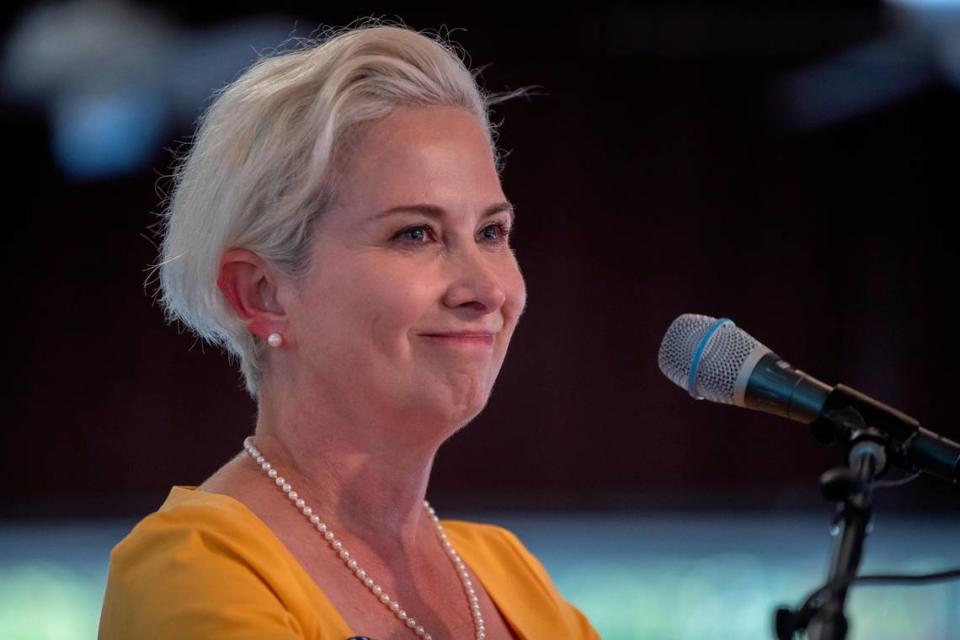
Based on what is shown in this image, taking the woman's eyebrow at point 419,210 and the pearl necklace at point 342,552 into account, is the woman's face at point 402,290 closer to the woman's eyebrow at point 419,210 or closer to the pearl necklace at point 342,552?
the woman's eyebrow at point 419,210

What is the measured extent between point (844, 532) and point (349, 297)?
0.78 meters

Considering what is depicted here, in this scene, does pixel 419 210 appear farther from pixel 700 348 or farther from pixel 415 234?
pixel 700 348

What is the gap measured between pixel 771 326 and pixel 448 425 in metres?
2.86

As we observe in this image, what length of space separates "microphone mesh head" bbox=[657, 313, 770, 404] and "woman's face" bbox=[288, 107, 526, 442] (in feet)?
1.03

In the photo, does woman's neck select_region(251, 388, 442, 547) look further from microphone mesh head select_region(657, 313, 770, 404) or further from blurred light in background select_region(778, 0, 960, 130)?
blurred light in background select_region(778, 0, 960, 130)

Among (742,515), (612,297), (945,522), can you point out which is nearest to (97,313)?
(612,297)

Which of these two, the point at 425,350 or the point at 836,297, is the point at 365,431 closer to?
the point at 425,350

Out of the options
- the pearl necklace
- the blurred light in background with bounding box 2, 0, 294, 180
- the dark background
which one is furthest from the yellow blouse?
the blurred light in background with bounding box 2, 0, 294, 180

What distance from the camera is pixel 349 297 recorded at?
1.72 m

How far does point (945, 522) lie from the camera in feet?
14.3

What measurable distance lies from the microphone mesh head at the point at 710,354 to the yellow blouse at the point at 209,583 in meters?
0.57

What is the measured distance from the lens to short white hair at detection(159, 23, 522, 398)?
1.76 metres

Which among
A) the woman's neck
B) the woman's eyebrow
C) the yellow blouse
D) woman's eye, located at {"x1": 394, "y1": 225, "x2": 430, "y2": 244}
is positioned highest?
the woman's eyebrow

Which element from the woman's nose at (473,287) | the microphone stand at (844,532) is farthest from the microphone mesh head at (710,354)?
the woman's nose at (473,287)
